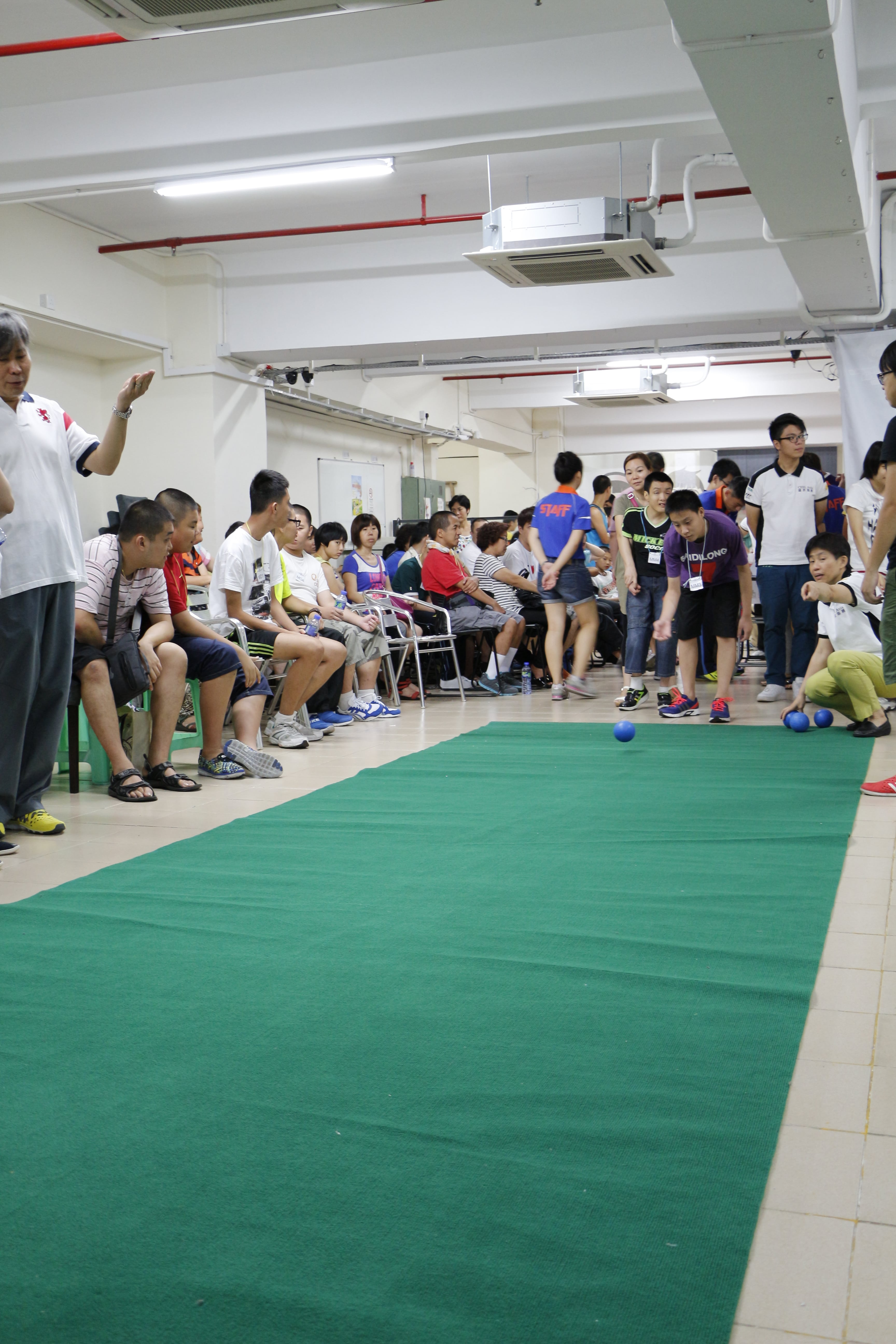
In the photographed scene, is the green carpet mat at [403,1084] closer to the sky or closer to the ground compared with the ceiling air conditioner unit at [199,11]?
closer to the ground

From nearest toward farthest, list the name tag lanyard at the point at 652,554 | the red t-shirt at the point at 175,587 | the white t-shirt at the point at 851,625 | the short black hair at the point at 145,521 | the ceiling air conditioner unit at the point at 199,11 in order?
the ceiling air conditioner unit at the point at 199,11 < the short black hair at the point at 145,521 < the red t-shirt at the point at 175,587 < the white t-shirt at the point at 851,625 < the name tag lanyard at the point at 652,554

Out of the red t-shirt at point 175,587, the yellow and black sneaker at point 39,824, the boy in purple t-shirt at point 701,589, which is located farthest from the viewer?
the boy in purple t-shirt at point 701,589

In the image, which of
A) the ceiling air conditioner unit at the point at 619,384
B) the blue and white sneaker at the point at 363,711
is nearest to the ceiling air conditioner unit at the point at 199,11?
the blue and white sneaker at the point at 363,711

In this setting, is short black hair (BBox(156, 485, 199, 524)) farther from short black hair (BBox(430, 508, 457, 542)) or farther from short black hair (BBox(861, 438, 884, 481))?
short black hair (BBox(861, 438, 884, 481))

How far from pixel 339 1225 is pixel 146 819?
2737mm

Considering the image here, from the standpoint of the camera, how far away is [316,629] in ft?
20.3

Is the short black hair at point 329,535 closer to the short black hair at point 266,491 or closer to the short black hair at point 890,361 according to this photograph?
the short black hair at point 266,491

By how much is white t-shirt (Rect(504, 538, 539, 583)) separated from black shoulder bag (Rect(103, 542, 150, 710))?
5378 mm

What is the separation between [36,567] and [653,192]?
4156 mm

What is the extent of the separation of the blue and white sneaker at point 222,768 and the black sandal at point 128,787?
1.34 feet

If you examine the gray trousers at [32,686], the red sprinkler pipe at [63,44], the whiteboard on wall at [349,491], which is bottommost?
the gray trousers at [32,686]

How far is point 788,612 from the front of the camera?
6812 mm

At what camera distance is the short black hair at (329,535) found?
7656 mm

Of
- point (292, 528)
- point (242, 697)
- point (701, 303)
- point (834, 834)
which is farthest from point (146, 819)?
point (701, 303)
